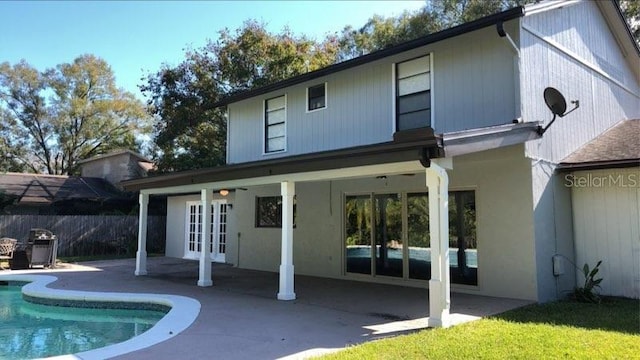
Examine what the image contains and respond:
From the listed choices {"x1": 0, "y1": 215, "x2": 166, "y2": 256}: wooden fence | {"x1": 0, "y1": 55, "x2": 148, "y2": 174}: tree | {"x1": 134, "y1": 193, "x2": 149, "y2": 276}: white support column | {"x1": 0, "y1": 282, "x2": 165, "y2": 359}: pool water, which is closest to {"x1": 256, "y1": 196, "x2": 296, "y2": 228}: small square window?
{"x1": 134, "y1": 193, "x2": 149, "y2": 276}: white support column

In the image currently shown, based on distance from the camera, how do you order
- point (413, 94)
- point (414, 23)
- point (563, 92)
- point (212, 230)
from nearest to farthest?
point (563, 92) < point (413, 94) < point (212, 230) < point (414, 23)

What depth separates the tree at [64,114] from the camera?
3447 centimetres

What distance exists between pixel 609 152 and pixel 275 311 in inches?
309

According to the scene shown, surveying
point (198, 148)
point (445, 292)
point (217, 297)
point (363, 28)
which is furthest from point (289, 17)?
point (445, 292)

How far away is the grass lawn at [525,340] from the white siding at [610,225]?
193cm

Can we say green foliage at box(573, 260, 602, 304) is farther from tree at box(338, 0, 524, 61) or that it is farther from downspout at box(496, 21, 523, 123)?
tree at box(338, 0, 524, 61)

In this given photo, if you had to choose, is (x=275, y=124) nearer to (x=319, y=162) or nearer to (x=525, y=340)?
(x=319, y=162)

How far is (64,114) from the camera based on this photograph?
35.3 meters

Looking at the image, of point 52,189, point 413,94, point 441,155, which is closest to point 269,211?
point 413,94

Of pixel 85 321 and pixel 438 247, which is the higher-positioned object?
pixel 438 247

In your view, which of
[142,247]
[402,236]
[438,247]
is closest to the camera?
[438,247]

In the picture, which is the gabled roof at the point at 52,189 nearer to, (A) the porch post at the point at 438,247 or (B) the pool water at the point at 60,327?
(B) the pool water at the point at 60,327

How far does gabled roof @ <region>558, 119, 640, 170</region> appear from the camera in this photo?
9.41 metres

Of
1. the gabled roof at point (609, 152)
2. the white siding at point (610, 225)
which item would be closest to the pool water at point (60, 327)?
the white siding at point (610, 225)
